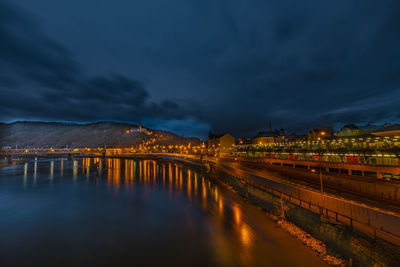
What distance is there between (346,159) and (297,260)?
2568cm

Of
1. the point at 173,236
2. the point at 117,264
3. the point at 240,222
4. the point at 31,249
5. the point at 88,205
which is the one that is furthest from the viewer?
the point at 88,205

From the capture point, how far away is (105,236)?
19.6 metres

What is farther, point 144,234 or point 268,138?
point 268,138

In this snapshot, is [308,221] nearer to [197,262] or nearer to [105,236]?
[197,262]

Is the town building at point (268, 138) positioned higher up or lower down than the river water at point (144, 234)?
higher up

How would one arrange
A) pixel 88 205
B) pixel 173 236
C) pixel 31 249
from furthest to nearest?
A: pixel 88 205 < pixel 173 236 < pixel 31 249

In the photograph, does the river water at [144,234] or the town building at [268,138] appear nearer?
the river water at [144,234]

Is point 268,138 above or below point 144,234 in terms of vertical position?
above

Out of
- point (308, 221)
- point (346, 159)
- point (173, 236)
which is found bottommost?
point (173, 236)

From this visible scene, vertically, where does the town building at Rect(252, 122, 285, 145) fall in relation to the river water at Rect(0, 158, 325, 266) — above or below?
above

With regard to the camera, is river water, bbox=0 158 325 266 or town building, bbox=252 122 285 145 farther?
town building, bbox=252 122 285 145

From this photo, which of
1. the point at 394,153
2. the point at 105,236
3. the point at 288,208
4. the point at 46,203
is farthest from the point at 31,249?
the point at 394,153

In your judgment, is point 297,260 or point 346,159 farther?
point 346,159

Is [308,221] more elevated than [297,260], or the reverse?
[308,221]
